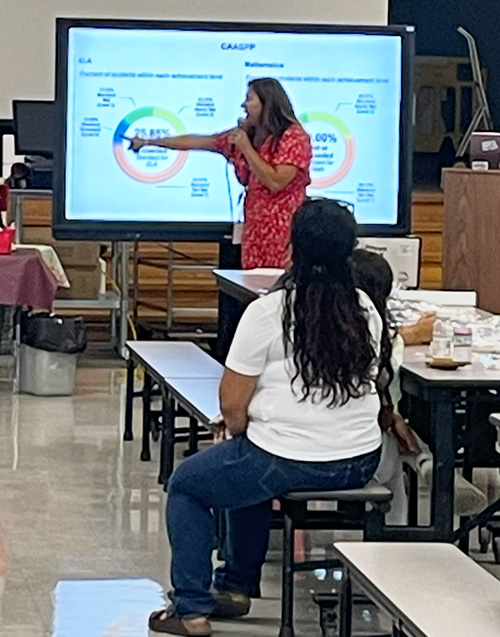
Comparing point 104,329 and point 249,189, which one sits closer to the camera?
point 249,189

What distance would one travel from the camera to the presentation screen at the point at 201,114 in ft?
24.2

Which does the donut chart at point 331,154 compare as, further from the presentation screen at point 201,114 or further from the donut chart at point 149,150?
the donut chart at point 149,150

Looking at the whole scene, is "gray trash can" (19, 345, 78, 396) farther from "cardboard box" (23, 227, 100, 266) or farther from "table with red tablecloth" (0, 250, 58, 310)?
"cardboard box" (23, 227, 100, 266)

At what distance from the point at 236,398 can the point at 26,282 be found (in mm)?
4456

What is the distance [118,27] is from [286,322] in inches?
141

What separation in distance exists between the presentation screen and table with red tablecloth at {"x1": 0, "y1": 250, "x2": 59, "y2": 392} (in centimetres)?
118

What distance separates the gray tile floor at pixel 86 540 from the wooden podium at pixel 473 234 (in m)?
0.83

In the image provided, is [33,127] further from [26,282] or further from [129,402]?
[129,402]

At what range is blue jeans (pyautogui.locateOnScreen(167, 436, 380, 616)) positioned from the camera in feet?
13.7

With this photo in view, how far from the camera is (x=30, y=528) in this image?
5691mm

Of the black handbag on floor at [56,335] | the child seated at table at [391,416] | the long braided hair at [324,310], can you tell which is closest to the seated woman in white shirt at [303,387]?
the long braided hair at [324,310]

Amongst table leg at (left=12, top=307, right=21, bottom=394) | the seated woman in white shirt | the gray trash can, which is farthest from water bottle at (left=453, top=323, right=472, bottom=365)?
table leg at (left=12, top=307, right=21, bottom=394)

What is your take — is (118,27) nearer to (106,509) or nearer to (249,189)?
(249,189)

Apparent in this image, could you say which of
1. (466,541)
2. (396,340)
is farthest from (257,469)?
(466,541)
